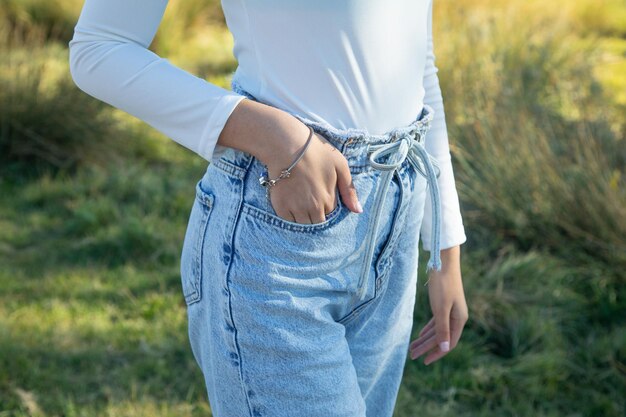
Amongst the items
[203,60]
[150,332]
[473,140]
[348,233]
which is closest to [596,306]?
[473,140]

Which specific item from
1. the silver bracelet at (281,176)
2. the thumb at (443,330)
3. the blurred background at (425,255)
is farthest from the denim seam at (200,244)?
the blurred background at (425,255)

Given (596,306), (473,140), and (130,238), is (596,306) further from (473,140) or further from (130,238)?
(130,238)

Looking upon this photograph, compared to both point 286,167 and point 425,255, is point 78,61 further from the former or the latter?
point 425,255

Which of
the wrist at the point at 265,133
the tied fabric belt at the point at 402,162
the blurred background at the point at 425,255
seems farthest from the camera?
the blurred background at the point at 425,255

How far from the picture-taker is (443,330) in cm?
172

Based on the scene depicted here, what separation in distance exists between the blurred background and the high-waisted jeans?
157cm

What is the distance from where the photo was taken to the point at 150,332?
11.2ft

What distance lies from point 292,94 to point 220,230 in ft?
0.76

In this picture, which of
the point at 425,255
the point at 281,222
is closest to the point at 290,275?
the point at 281,222

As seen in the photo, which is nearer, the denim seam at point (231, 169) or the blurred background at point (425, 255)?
the denim seam at point (231, 169)

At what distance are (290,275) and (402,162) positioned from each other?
0.87ft

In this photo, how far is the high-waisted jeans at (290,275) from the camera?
4.26 ft

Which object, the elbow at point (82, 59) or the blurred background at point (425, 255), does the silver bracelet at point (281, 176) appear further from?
the blurred background at point (425, 255)

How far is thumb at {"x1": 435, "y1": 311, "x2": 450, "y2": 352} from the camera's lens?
1.70 metres
